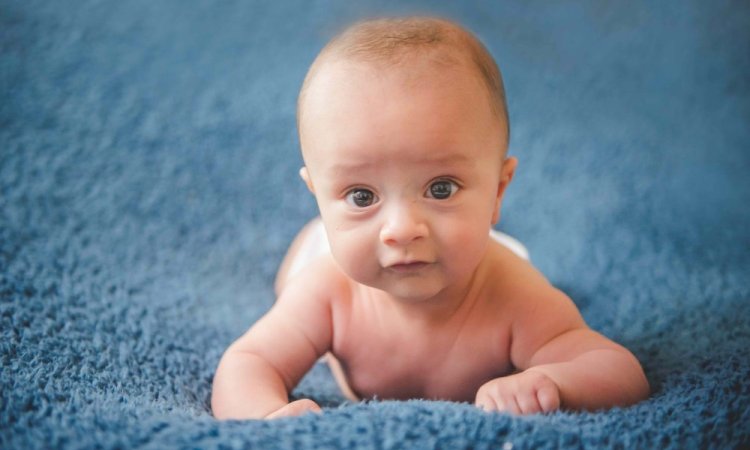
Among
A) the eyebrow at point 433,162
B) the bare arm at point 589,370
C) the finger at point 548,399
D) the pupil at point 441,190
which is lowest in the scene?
the finger at point 548,399

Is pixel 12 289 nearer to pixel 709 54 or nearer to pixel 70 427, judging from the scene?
pixel 70 427

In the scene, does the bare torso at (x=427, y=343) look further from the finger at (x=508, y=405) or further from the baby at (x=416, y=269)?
the finger at (x=508, y=405)

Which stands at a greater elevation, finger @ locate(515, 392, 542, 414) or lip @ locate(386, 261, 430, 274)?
lip @ locate(386, 261, 430, 274)

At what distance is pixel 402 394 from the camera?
1.12 meters

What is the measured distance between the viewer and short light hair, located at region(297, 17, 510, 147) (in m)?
0.92

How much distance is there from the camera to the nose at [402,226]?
0.89 metres

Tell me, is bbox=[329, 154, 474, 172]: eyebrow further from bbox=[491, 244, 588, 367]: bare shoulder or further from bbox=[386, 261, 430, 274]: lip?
bbox=[491, 244, 588, 367]: bare shoulder

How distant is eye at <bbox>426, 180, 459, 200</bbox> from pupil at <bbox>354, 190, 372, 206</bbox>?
71 millimetres

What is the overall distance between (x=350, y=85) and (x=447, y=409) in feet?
1.25

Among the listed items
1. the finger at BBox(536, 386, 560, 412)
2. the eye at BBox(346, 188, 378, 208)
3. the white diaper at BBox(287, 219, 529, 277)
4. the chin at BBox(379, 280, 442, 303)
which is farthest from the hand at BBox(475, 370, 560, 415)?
the white diaper at BBox(287, 219, 529, 277)

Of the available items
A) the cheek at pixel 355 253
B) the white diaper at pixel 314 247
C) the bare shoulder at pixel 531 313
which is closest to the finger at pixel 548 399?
the bare shoulder at pixel 531 313

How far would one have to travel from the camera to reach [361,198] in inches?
36.9

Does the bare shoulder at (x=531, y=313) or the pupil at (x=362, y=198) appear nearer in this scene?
the pupil at (x=362, y=198)

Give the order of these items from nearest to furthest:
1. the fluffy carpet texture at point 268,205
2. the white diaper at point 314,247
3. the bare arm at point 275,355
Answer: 1. the fluffy carpet texture at point 268,205
2. the bare arm at point 275,355
3. the white diaper at point 314,247
